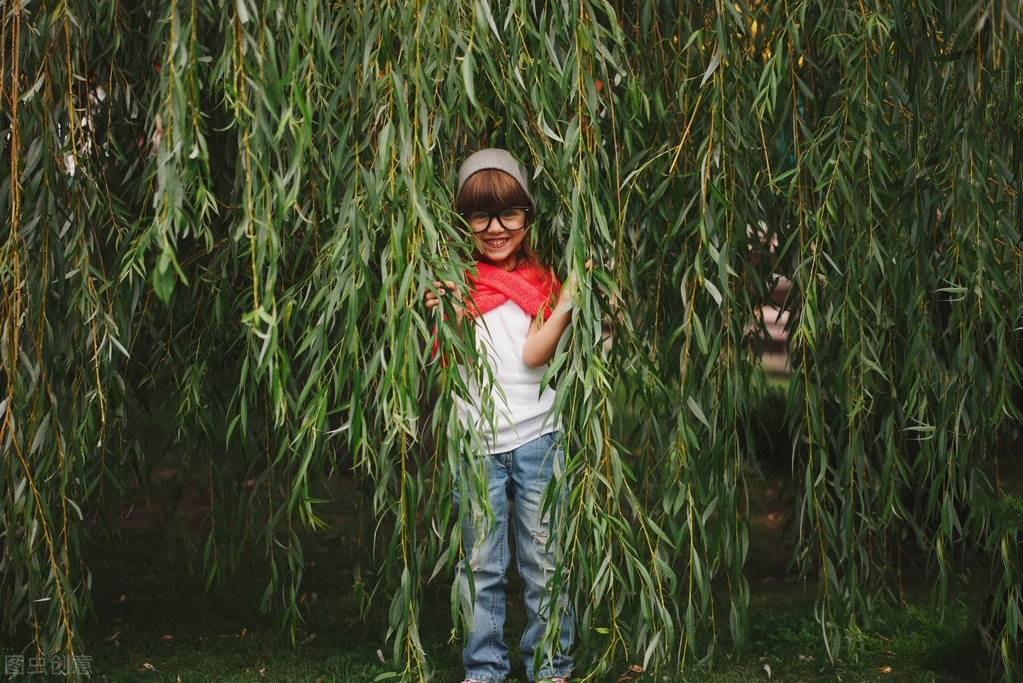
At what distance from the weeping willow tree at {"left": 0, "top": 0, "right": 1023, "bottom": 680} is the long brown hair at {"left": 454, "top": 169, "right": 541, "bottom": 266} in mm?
73

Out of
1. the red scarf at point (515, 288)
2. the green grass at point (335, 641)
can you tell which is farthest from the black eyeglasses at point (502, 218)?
the green grass at point (335, 641)

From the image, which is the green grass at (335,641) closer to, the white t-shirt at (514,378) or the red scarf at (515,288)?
the white t-shirt at (514,378)

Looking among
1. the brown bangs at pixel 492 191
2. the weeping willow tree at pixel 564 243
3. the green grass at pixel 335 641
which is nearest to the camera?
the weeping willow tree at pixel 564 243

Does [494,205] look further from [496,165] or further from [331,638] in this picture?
[331,638]

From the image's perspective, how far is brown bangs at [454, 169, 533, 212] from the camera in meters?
2.51

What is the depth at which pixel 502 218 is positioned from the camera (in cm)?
254

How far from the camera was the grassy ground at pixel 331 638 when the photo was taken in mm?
2959

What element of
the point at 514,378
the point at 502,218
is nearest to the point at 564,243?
the point at 502,218

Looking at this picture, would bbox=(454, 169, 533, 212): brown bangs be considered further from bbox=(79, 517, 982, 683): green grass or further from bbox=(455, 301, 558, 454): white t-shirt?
bbox=(79, 517, 982, 683): green grass

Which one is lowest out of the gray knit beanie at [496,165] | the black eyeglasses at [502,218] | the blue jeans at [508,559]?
the blue jeans at [508,559]

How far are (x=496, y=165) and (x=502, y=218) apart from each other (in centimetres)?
11

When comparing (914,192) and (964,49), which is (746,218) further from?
(964,49)

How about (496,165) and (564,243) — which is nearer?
(564,243)

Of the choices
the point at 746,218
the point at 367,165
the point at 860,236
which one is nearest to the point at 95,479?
the point at 367,165
